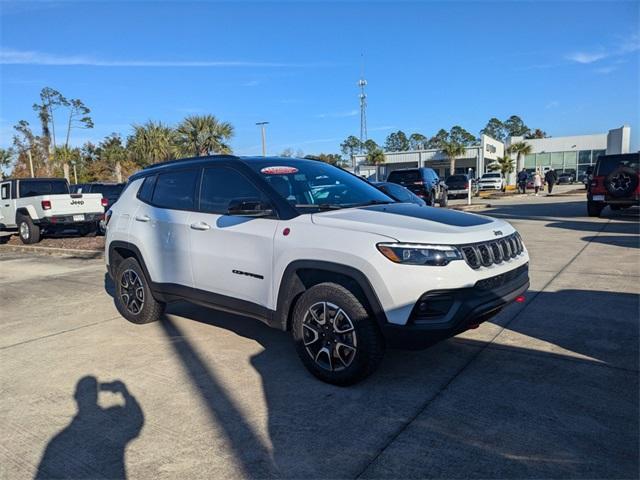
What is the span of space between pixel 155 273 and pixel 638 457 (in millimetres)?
4372

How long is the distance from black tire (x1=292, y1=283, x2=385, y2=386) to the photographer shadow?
131cm

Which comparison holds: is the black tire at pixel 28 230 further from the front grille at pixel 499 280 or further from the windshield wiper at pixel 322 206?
the front grille at pixel 499 280

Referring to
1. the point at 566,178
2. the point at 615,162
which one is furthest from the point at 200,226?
the point at 566,178

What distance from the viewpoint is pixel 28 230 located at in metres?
13.9

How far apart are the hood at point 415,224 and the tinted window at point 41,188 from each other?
44.3 feet

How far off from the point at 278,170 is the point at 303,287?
3.97ft

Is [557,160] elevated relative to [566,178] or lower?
elevated

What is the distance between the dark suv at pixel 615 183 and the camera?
42.3 feet

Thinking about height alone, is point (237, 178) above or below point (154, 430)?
above

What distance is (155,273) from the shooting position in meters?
5.05

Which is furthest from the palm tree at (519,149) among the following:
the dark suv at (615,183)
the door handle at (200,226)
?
the door handle at (200,226)

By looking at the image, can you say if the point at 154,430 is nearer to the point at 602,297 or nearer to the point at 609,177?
the point at 602,297

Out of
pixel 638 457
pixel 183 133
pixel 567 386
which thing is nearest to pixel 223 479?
pixel 638 457

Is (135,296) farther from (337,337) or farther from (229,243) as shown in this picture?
(337,337)
